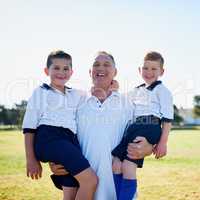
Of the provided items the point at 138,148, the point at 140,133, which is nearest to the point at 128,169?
the point at 138,148

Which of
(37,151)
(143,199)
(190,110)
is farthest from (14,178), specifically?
(190,110)

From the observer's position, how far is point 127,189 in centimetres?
440

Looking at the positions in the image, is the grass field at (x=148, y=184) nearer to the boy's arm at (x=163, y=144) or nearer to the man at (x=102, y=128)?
the boy's arm at (x=163, y=144)

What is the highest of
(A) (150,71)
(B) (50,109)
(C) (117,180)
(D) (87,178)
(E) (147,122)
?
(A) (150,71)

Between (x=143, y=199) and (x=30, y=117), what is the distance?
539 cm

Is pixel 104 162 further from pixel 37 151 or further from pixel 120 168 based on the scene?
pixel 37 151

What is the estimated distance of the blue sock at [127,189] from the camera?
14.4 ft

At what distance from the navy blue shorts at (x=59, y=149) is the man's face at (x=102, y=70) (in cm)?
66

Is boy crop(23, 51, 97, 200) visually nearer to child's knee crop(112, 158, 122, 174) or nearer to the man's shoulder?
child's knee crop(112, 158, 122, 174)

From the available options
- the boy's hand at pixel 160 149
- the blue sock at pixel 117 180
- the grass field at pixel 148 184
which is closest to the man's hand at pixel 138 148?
the boy's hand at pixel 160 149

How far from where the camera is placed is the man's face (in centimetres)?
443

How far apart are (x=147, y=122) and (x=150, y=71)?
0.63 meters

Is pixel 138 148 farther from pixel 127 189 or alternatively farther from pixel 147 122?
pixel 127 189

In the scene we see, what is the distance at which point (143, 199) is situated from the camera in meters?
9.04
